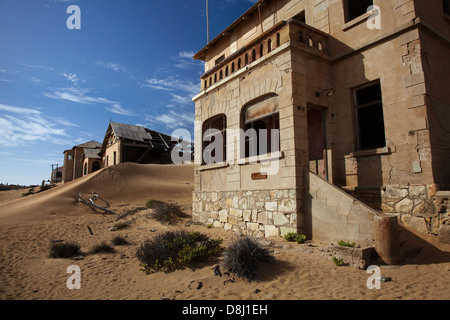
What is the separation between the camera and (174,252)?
21.3 ft

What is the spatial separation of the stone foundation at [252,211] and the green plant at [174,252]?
1680 millimetres

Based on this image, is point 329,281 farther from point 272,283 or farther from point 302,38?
point 302,38

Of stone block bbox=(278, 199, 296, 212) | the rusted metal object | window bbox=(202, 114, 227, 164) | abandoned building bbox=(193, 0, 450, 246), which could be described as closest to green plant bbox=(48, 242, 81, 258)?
abandoned building bbox=(193, 0, 450, 246)

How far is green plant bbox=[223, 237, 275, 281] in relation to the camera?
5.16 metres

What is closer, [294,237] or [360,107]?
[294,237]

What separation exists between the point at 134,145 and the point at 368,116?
27198 millimetres

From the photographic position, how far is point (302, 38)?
7879 mm

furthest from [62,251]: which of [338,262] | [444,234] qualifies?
[444,234]

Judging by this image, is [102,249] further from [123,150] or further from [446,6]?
[123,150]

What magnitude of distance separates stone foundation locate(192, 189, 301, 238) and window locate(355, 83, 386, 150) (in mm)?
2791

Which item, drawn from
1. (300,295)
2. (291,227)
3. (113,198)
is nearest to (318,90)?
(291,227)

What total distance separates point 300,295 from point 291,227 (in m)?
2.70

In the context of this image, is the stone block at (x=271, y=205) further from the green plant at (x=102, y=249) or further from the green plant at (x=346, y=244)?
the green plant at (x=102, y=249)

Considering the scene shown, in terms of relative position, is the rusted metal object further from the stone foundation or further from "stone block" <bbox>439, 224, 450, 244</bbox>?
the stone foundation
